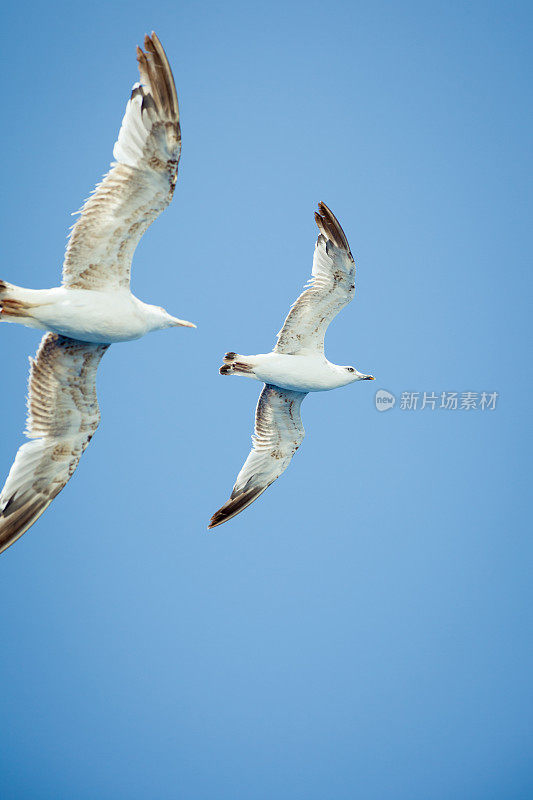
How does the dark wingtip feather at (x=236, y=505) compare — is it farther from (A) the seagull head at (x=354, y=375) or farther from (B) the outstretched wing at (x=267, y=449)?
(A) the seagull head at (x=354, y=375)

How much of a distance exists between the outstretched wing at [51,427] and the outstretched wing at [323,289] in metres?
2.12

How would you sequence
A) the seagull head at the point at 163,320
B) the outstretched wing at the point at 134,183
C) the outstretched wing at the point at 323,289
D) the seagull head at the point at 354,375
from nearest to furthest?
1. the outstretched wing at the point at 134,183
2. the seagull head at the point at 163,320
3. the outstretched wing at the point at 323,289
4. the seagull head at the point at 354,375

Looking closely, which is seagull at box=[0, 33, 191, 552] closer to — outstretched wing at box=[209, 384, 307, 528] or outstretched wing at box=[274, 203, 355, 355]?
outstretched wing at box=[274, 203, 355, 355]

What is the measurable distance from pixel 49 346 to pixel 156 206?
5.77ft

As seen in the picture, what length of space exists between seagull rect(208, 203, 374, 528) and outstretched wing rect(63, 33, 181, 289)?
7.06ft

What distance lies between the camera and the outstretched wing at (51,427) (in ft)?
32.6

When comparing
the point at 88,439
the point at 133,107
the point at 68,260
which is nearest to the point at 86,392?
the point at 88,439

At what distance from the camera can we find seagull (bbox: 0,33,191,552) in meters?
9.01

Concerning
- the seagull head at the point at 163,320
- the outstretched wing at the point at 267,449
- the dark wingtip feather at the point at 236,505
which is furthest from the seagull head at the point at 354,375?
the seagull head at the point at 163,320

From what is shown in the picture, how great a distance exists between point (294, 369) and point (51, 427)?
2.63m

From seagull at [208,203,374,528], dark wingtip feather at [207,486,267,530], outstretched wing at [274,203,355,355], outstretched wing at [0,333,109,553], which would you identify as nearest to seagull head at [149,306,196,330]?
outstretched wing at [0,333,109,553]

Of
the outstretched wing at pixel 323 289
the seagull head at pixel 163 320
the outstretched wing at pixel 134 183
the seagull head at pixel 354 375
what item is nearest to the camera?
the outstretched wing at pixel 134 183

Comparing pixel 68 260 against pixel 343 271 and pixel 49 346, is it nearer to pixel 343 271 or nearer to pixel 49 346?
pixel 49 346

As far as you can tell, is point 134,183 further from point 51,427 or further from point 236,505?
point 236,505
